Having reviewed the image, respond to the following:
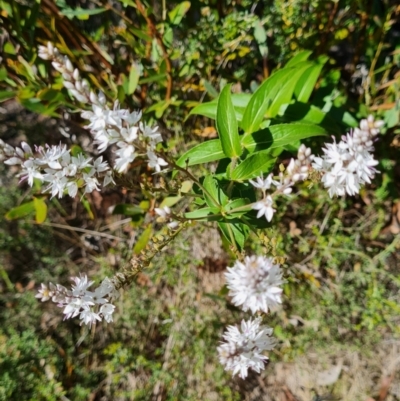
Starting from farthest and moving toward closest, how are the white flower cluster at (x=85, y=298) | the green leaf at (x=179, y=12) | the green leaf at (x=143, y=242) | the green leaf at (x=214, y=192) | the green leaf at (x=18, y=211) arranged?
the green leaf at (x=143, y=242), the green leaf at (x=18, y=211), the green leaf at (x=179, y=12), the green leaf at (x=214, y=192), the white flower cluster at (x=85, y=298)

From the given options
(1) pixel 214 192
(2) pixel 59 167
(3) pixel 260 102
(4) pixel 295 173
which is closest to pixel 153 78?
(3) pixel 260 102

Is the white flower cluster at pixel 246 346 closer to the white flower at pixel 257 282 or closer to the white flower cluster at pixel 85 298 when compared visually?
the white flower at pixel 257 282

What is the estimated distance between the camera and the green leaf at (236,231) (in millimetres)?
1501

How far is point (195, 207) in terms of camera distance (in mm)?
1867

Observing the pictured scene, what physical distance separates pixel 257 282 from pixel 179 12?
140 centimetres

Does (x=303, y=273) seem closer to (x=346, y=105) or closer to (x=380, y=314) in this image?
(x=380, y=314)

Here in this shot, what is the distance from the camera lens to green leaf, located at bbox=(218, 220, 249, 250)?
4.92 feet

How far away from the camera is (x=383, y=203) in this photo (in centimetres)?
248

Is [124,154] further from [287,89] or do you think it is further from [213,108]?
[287,89]

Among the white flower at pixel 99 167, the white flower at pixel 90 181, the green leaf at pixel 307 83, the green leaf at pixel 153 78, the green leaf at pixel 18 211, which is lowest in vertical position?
the green leaf at pixel 18 211

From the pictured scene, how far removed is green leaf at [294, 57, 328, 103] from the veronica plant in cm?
7

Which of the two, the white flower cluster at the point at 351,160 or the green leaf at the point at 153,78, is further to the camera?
the green leaf at the point at 153,78

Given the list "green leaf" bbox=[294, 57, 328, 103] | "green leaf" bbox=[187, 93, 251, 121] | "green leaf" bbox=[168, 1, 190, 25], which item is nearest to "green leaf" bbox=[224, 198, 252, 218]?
"green leaf" bbox=[187, 93, 251, 121]

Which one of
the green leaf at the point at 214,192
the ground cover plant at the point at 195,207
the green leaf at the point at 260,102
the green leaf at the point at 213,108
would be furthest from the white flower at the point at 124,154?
the green leaf at the point at 213,108
